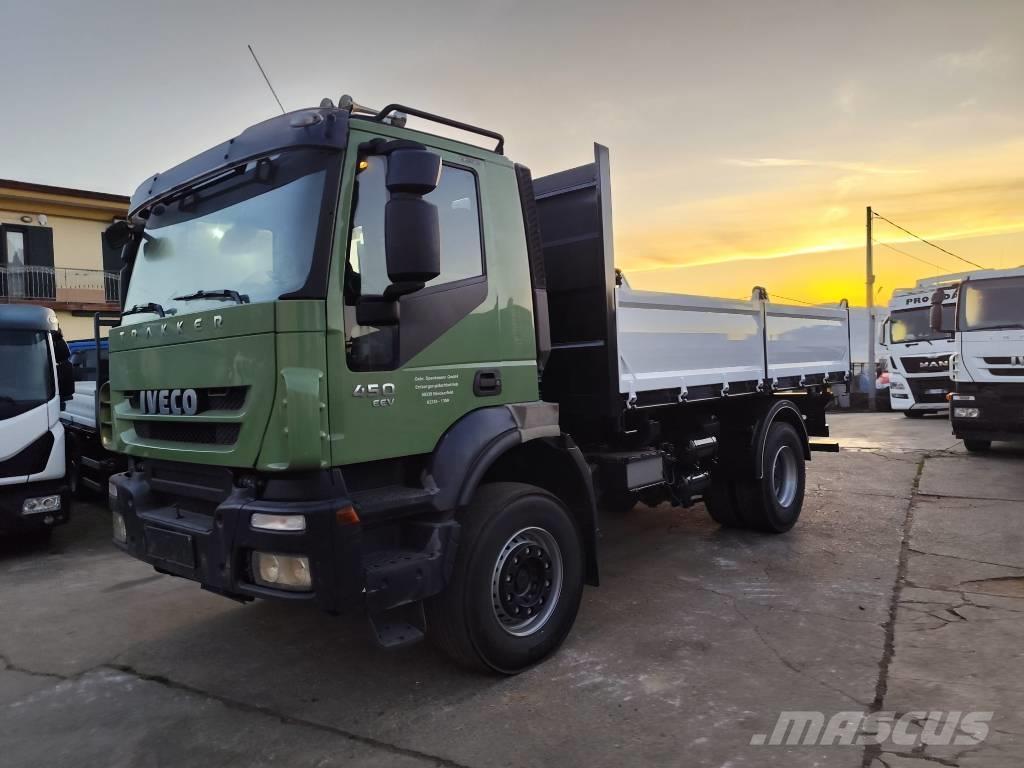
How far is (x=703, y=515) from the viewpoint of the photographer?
8094 mm

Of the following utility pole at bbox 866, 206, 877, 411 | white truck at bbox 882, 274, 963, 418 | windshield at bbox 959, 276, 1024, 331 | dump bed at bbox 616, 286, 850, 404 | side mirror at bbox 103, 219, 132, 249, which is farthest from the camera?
utility pole at bbox 866, 206, 877, 411

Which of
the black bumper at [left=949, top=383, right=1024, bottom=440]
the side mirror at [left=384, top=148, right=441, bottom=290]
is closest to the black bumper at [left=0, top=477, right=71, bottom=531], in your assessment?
the side mirror at [left=384, top=148, right=441, bottom=290]

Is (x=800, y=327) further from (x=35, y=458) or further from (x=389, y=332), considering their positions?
(x=35, y=458)

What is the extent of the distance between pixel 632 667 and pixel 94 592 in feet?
14.3

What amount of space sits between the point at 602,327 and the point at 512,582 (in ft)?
5.84

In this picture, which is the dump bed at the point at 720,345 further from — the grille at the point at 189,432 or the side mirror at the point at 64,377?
the side mirror at the point at 64,377

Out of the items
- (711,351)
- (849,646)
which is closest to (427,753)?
(849,646)

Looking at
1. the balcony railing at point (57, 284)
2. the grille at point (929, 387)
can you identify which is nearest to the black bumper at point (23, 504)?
the balcony railing at point (57, 284)

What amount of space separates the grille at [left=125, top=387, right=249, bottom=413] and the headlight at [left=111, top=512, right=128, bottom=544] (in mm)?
1056

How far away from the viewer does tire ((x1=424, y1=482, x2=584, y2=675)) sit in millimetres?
3824

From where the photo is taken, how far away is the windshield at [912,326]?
17453 millimetres

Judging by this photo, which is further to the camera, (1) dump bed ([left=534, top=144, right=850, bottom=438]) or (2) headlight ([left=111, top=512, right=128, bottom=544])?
(1) dump bed ([left=534, top=144, right=850, bottom=438])

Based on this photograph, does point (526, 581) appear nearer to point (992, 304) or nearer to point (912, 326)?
point (992, 304)

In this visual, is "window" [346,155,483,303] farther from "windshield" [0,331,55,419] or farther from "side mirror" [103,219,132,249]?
"windshield" [0,331,55,419]
